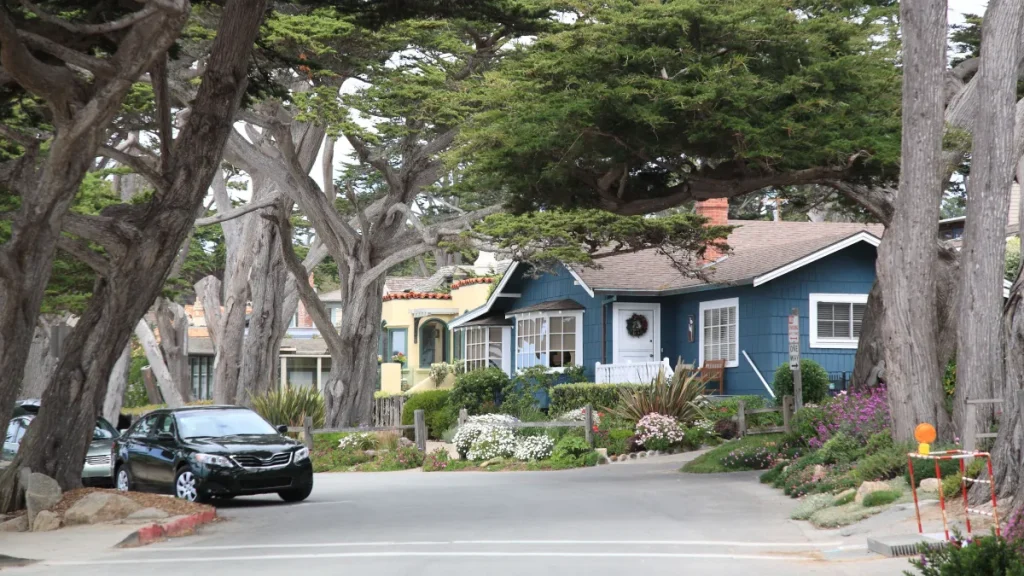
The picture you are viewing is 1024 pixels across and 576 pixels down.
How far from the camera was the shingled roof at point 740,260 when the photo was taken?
3169cm

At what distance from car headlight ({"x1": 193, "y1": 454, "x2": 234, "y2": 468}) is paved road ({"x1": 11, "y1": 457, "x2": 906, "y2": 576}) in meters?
0.68

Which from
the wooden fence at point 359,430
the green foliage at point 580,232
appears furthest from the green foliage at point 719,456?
the wooden fence at point 359,430

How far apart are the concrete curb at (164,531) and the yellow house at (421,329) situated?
31.6 meters

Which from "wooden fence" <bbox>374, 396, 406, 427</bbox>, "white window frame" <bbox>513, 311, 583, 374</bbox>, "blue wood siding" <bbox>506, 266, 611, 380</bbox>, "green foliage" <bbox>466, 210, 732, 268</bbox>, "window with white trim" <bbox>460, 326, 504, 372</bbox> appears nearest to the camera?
"green foliage" <bbox>466, 210, 732, 268</bbox>

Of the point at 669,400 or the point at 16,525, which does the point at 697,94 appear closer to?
the point at 669,400

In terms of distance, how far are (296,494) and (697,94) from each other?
8.83 meters

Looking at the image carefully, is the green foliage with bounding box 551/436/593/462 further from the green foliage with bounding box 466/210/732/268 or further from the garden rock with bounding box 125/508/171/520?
the garden rock with bounding box 125/508/171/520

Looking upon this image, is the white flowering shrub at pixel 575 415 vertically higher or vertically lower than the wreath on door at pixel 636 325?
lower

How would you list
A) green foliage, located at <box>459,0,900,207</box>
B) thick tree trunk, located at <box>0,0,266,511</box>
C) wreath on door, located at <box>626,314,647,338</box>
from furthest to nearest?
wreath on door, located at <box>626,314,647,338</box> → green foliage, located at <box>459,0,900,207</box> → thick tree trunk, located at <box>0,0,266,511</box>

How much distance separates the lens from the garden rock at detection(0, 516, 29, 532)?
14930mm

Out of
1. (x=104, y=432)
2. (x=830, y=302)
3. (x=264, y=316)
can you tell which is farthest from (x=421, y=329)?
(x=104, y=432)

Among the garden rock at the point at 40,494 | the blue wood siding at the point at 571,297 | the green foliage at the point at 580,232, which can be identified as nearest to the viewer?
the garden rock at the point at 40,494

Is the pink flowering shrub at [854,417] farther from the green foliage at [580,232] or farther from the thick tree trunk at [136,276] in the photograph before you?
the thick tree trunk at [136,276]

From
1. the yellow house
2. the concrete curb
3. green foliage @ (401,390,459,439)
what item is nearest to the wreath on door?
green foliage @ (401,390,459,439)
